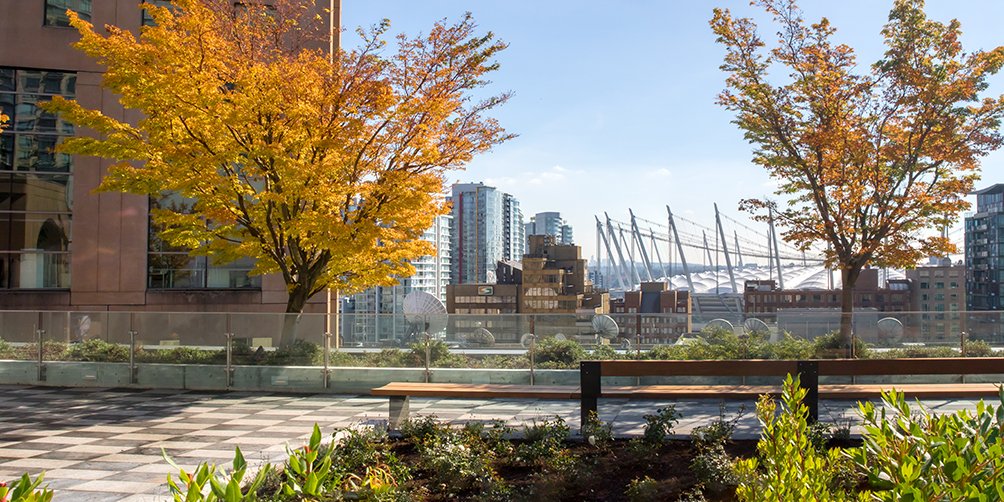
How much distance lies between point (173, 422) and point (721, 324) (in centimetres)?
941

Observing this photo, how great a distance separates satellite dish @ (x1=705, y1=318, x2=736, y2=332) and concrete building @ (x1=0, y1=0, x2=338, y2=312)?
1130cm

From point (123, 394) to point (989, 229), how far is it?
5925 cm

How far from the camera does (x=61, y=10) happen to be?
792 inches

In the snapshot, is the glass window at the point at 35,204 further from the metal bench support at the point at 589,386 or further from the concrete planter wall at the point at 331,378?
the metal bench support at the point at 589,386

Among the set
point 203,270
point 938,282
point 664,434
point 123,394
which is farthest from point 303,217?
point 938,282

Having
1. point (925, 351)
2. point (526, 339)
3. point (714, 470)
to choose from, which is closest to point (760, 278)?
point (925, 351)

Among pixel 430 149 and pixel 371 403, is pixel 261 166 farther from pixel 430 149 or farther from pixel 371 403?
pixel 371 403

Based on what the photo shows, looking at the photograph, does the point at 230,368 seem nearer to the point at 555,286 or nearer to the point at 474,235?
the point at 555,286

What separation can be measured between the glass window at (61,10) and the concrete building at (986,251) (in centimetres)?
5708

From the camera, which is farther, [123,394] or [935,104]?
[935,104]

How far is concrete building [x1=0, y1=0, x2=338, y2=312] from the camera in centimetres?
1984

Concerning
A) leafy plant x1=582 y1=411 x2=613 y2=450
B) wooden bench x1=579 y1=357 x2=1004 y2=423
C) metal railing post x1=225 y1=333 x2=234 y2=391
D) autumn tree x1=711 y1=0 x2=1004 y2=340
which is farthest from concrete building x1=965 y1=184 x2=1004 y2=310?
leafy plant x1=582 y1=411 x2=613 y2=450

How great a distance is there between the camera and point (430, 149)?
12.6 m

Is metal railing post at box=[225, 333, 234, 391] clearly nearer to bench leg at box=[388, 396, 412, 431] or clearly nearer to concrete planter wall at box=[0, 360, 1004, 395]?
concrete planter wall at box=[0, 360, 1004, 395]
